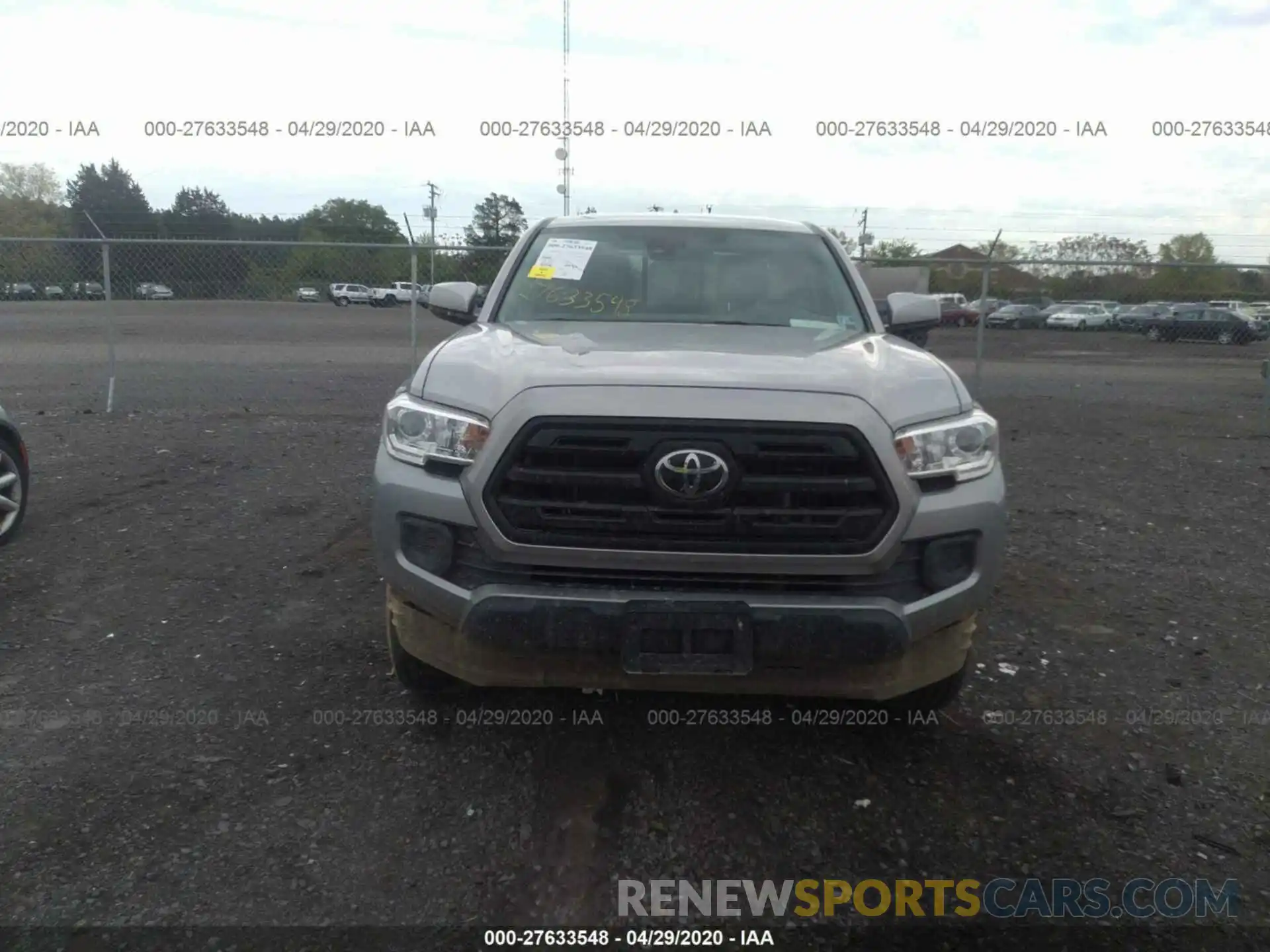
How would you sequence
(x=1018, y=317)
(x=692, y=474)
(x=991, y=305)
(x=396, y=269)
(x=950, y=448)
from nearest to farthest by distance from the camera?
1. (x=692, y=474)
2. (x=950, y=448)
3. (x=396, y=269)
4. (x=991, y=305)
5. (x=1018, y=317)

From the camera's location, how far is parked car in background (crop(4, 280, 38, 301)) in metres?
11.8

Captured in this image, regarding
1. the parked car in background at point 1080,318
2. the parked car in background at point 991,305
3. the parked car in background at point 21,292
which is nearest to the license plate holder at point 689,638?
the parked car in background at point 21,292

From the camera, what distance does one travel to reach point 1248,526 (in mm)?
6445

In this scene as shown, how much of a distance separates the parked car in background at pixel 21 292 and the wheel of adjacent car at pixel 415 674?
11.0 meters

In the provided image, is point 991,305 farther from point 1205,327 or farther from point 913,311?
point 913,311

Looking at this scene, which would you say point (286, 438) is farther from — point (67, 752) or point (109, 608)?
point (67, 752)

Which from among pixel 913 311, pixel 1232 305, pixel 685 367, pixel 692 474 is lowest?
pixel 692 474

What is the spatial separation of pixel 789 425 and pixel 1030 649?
220 centimetres

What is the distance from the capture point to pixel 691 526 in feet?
9.10

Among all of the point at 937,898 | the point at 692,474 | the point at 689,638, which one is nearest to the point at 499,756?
the point at 689,638

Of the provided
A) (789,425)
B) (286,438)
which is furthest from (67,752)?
(286,438)

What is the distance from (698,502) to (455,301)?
7.29 feet

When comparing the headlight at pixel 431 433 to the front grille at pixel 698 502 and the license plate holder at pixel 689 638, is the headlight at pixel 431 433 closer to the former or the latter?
the front grille at pixel 698 502

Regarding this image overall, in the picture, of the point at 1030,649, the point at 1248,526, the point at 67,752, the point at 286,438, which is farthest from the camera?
the point at 286,438
